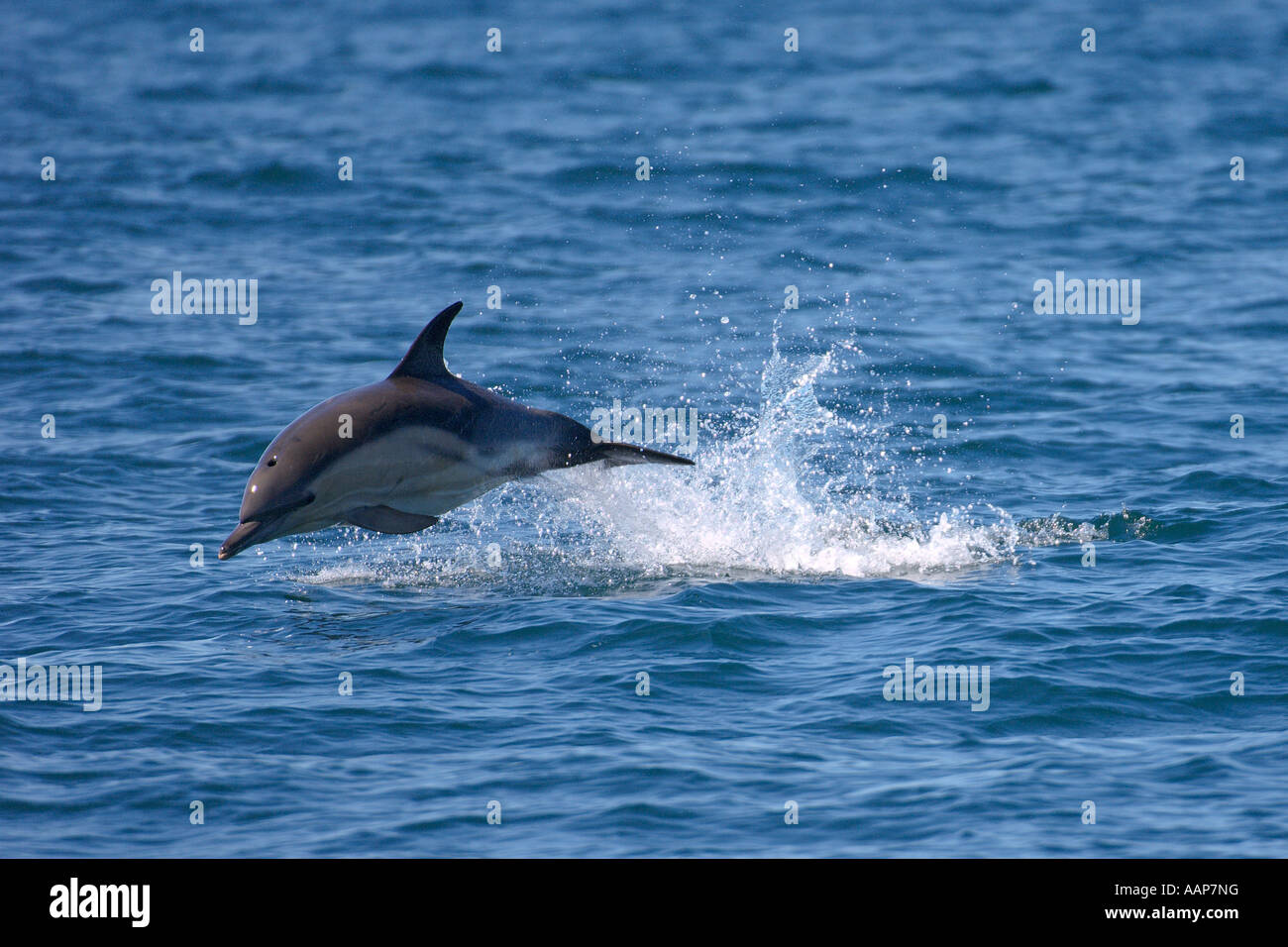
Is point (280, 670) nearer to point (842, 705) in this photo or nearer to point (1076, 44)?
point (842, 705)

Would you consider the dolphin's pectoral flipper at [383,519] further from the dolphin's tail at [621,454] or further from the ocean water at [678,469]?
the dolphin's tail at [621,454]

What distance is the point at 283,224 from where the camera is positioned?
85.1 ft

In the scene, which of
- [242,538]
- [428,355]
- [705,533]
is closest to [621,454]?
[428,355]

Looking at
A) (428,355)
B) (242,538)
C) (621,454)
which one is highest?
(428,355)

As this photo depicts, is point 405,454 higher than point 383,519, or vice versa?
point 405,454

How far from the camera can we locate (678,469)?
49.1 ft

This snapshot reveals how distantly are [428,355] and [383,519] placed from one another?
4.35 feet

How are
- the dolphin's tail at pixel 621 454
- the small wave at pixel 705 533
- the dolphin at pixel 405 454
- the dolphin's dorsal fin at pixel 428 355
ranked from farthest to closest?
the small wave at pixel 705 533 → the dolphin's tail at pixel 621 454 → the dolphin's dorsal fin at pixel 428 355 → the dolphin at pixel 405 454

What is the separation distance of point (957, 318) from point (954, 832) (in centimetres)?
1410

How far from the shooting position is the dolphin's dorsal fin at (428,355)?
1114cm

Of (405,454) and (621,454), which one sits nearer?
(405,454)

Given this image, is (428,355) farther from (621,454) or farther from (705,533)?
(705,533)

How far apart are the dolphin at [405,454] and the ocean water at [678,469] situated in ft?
3.56

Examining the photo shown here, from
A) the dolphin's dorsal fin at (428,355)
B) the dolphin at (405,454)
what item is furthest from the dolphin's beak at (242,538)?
the dolphin's dorsal fin at (428,355)
